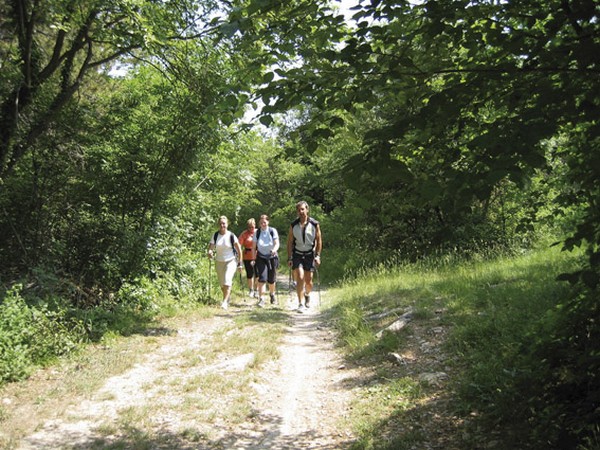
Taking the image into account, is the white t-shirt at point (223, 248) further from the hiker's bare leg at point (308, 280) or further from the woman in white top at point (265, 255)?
the hiker's bare leg at point (308, 280)

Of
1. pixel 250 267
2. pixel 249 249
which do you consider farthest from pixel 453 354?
pixel 250 267

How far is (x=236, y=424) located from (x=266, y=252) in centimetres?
626

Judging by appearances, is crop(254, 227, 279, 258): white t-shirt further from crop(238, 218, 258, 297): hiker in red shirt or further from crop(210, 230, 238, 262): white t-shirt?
crop(210, 230, 238, 262): white t-shirt

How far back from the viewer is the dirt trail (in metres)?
3.89

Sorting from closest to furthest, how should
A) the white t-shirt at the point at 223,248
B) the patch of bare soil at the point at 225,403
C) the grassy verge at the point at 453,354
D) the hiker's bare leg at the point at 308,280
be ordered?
the grassy verge at the point at 453,354, the patch of bare soil at the point at 225,403, the hiker's bare leg at the point at 308,280, the white t-shirt at the point at 223,248

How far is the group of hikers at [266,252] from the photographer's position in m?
9.27

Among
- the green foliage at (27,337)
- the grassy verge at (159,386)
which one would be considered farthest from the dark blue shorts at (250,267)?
the green foliage at (27,337)

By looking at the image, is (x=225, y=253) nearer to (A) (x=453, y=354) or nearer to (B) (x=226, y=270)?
(B) (x=226, y=270)

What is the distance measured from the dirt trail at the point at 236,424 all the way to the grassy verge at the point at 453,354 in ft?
1.12

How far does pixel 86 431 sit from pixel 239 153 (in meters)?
8.57

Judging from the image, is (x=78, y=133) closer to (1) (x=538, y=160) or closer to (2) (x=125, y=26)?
(2) (x=125, y=26)

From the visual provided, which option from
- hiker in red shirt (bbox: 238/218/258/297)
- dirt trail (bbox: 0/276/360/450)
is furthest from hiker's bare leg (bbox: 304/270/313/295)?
dirt trail (bbox: 0/276/360/450)

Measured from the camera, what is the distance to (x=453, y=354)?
4.97 m

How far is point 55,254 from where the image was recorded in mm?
8344
